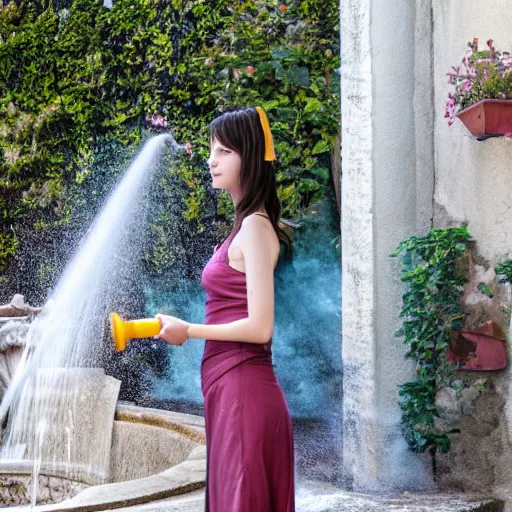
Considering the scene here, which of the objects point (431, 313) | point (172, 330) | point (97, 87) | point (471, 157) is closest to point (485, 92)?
point (471, 157)

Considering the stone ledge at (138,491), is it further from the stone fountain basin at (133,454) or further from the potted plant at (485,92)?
the potted plant at (485,92)

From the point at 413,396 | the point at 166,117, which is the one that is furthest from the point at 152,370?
the point at 413,396

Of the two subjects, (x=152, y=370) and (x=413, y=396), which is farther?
(x=152, y=370)

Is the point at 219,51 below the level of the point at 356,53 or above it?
above

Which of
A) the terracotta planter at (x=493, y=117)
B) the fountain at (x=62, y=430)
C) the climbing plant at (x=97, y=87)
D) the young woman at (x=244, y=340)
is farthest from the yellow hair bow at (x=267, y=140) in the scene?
the climbing plant at (x=97, y=87)

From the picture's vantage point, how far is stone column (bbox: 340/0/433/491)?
134 inches

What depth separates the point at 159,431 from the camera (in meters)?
4.41

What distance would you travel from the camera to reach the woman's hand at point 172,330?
2064 millimetres

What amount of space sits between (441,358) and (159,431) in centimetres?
168

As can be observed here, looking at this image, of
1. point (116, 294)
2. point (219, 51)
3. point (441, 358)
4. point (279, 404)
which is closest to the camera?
point (279, 404)

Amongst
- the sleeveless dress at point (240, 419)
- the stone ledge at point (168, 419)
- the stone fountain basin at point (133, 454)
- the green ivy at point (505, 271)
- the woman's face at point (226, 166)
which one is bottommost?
the stone fountain basin at point (133, 454)

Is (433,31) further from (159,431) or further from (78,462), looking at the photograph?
→ (78,462)

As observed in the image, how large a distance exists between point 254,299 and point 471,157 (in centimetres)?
154

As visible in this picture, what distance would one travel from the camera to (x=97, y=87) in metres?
6.86
